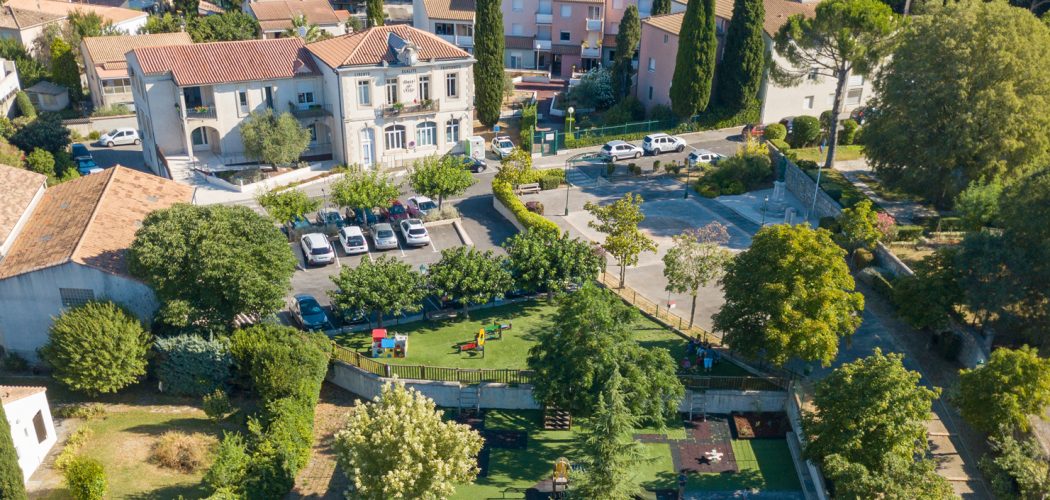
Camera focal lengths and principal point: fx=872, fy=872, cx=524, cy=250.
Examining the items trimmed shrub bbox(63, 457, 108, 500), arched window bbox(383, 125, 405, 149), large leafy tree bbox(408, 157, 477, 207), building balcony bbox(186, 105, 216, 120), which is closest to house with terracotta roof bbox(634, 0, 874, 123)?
arched window bbox(383, 125, 405, 149)

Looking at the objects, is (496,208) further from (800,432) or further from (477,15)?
(800,432)

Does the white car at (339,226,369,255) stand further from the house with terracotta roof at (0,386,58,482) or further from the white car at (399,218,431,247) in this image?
the house with terracotta roof at (0,386,58,482)

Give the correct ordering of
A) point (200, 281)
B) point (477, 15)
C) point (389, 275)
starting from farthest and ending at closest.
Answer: point (477, 15) < point (389, 275) < point (200, 281)

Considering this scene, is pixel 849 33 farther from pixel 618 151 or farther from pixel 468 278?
pixel 468 278

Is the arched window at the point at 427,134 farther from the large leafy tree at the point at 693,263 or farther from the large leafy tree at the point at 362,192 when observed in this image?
the large leafy tree at the point at 693,263

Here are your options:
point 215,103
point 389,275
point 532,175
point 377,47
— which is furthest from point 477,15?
point 389,275
